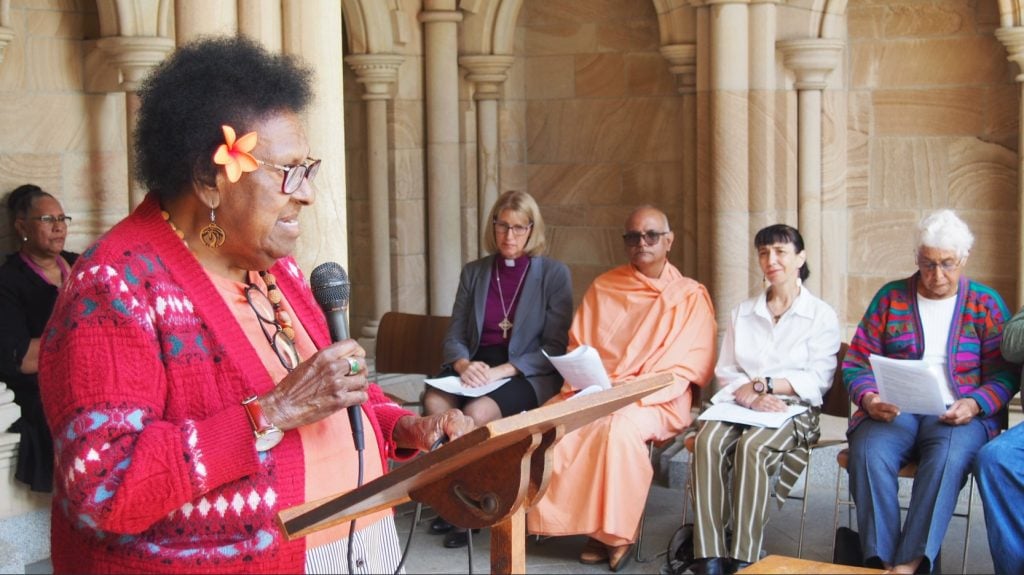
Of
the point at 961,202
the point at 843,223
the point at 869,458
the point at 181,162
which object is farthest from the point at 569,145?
the point at 181,162

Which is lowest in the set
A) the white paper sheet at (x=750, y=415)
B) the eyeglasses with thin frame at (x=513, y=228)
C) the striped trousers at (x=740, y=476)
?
the striped trousers at (x=740, y=476)

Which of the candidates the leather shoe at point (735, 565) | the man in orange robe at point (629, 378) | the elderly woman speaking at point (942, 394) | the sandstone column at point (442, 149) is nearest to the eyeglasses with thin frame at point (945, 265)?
the elderly woman speaking at point (942, 394)

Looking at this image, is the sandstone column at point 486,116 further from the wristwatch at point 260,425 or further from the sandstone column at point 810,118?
the wristwatch at point 260,425

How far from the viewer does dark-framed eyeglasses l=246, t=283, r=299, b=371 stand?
2352 mm

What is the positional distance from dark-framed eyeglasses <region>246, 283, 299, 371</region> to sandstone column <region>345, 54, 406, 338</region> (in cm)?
543

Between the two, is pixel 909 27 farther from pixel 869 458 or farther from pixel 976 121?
pixel 869 458

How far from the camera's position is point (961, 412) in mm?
4617

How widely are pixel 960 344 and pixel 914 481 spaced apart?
53 cm

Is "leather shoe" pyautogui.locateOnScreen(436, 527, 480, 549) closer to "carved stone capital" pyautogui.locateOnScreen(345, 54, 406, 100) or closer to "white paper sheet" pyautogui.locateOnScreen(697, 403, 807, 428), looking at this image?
"white paper sheet" pyautogui.locateOnScreen(697, 403, 807, 428)

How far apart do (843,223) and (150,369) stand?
18.0 ft

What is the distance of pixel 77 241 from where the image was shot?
659 cm

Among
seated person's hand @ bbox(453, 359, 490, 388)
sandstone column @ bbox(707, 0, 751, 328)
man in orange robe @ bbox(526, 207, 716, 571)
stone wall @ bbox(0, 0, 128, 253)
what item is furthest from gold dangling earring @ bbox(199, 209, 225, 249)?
sandstone column @ bbox(707, 0, 751, 328)

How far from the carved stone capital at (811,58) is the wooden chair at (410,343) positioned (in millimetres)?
2162

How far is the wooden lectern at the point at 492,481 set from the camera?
1.77 m
